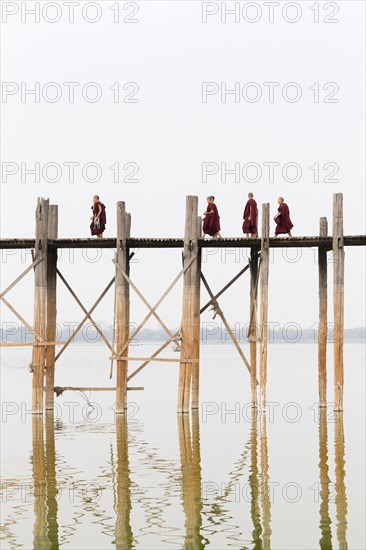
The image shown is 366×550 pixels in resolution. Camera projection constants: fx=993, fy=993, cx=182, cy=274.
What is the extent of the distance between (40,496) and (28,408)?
1437 cm

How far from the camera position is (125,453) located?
16594 mm

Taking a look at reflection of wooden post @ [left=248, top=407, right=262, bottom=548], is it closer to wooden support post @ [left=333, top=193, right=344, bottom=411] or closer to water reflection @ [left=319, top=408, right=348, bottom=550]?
water reflection @ [left=319, top=408, right=348, bottom=550]

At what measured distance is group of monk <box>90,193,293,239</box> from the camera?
20.0 m

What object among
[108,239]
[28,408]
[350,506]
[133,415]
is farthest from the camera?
[28,408]

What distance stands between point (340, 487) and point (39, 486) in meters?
4.05

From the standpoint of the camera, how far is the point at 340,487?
13.3m

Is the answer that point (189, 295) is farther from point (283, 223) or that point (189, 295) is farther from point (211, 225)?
point (283, 223)

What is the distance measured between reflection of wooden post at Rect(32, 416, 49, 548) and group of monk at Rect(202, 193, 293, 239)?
5099mm

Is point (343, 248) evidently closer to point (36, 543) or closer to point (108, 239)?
point (108, 239)

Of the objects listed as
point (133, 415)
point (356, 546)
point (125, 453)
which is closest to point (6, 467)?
point (125, 453)

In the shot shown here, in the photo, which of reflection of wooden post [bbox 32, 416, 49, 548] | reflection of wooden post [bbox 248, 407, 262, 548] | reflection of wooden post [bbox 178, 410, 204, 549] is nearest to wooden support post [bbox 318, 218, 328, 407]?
reflection of wooden post [bbox 248, 407, 262, 548]

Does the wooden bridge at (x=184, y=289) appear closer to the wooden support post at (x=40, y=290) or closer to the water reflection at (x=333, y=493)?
the wooden support post at (x=40, y=290)

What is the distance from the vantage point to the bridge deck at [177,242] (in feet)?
63.6

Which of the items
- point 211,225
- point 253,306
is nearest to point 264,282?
point 211,225
